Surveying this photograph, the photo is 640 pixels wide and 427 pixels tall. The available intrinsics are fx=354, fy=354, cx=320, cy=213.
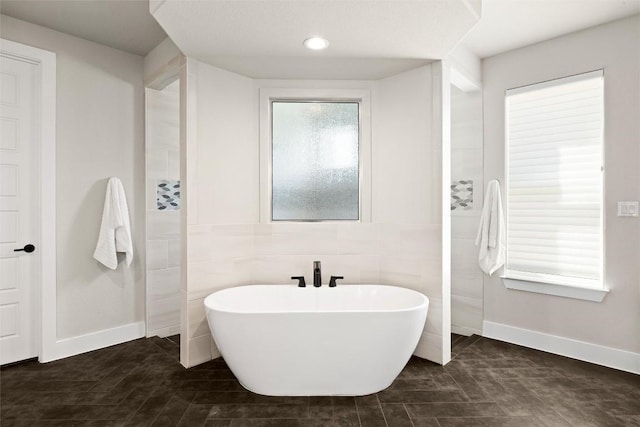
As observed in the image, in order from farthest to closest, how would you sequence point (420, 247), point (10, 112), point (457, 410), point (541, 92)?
point (541, 92)
point (420, 247)
point (10, 112)
point (457, 410)

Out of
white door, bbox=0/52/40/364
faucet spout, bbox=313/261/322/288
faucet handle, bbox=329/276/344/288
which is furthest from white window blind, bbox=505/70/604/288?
white door, bbox=0/52/40/364

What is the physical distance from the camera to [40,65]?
2754mm

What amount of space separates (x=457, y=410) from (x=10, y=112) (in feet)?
12.2

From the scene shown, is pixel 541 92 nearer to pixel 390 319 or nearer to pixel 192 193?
pixel 390 319

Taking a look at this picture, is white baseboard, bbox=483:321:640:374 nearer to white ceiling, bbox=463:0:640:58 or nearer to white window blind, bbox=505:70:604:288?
white window blind, bbox=505:70:604:288

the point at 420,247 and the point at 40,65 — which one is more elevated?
the point at 40,65

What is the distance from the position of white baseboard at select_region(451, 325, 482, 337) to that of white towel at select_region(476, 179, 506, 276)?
0.59m

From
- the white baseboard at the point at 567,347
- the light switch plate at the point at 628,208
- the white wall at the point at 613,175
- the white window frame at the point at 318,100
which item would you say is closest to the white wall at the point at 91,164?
the white window frame at the point at 318,100

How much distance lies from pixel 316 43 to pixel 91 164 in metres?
2.14

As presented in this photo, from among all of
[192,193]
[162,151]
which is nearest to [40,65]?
[162,151]

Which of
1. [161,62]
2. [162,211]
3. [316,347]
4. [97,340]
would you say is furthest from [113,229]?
[316,347]

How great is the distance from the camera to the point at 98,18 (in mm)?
2648

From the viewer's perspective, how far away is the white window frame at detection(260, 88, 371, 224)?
303 centimetres

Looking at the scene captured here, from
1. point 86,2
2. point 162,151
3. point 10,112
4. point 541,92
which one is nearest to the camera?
point 86,2
